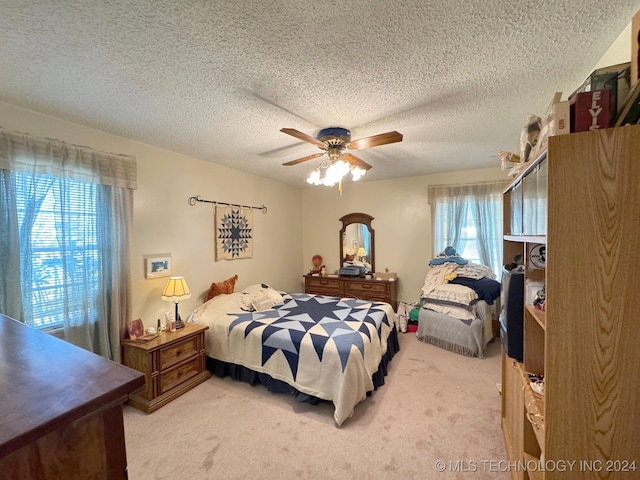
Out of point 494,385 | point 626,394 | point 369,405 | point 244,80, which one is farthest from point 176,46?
point 494,385

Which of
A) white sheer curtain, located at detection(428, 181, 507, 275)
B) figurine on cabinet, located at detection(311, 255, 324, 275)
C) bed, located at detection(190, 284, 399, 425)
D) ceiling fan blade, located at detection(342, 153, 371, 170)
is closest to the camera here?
bed, located at detection(190, 284, 399, 425)

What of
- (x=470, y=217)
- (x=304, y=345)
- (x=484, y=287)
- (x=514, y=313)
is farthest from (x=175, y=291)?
(x=470, y=217)

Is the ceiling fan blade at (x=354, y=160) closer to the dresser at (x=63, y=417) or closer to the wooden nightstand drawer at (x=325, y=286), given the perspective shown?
the dresser at (x=63, y=417)

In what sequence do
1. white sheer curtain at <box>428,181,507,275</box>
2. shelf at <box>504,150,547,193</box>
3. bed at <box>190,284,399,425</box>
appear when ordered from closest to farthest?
shelf at <box>504,150,547,193</box> < bed at <box>190,284,399,425</box> < white sheer curtain at <box>428,181,507,275</box>

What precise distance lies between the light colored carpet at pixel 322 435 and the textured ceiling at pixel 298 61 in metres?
2.36

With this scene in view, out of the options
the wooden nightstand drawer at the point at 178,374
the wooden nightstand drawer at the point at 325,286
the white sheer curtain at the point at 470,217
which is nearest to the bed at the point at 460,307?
the white sheer curtain at the point at 470,217

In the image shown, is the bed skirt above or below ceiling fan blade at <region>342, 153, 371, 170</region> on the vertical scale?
below

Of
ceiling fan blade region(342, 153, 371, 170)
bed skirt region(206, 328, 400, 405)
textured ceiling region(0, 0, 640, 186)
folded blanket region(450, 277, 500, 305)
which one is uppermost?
textured ceiling region(0, 0, 640, 186)

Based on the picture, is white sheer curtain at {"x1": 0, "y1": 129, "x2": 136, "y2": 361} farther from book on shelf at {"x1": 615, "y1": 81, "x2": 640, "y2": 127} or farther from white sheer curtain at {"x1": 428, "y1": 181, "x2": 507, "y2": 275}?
white sheer curtain at {"x1": 428, "y1": 181, "x2": 507, "y2": 275}

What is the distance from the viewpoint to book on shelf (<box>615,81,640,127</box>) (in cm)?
85

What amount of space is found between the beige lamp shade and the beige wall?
9.3 inches

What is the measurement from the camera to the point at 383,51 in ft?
4.41

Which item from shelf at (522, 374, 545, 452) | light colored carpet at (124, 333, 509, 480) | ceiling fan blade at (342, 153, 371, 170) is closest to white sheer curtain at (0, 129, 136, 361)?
light colored carpet at (124, 333, 509, 480)

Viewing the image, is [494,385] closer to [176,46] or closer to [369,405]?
[369,405]
